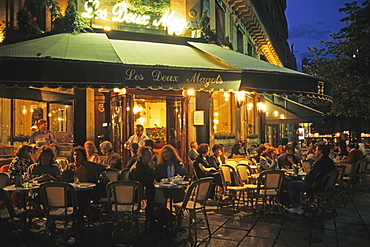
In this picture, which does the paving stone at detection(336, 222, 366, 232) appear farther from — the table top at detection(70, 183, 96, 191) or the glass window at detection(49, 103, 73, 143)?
the glass window at detection(49, 103, 73, 143)

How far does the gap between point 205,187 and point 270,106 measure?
48.8 ft

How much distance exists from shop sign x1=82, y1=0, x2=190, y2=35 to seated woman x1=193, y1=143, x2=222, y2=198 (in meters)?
5.00

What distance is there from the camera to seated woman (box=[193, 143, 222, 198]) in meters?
8.56

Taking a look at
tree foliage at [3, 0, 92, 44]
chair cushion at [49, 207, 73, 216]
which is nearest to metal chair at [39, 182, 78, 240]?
chair cushion at [49, 207, 73, 216]

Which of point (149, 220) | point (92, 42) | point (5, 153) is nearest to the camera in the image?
point (149, 220)

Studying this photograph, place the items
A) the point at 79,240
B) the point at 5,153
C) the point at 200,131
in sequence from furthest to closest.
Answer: the point at 200,131, the point at 5,153, the point at 79,240

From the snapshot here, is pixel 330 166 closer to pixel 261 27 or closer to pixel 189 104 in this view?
pixel 189 104

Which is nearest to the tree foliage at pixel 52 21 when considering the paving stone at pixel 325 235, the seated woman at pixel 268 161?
the seated woman at pixel 268 161

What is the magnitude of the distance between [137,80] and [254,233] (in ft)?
11.8

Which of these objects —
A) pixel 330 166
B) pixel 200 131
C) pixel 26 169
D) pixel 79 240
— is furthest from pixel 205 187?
pixel 200 131

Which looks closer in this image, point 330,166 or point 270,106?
point 330,166

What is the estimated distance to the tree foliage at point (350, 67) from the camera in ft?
44.6

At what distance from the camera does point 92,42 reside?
7.98m

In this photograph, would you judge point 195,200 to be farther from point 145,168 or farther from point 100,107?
point 100,107
